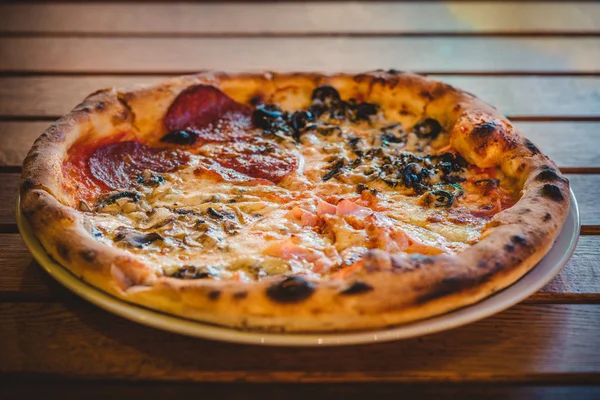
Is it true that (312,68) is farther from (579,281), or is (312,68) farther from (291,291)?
(291,291)

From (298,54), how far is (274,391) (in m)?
3.09

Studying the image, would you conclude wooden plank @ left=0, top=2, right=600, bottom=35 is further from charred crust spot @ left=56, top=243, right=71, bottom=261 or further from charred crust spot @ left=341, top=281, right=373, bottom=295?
charred crust spot @ left=341, top=281, right=373, bottom=295

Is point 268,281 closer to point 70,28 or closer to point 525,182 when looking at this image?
point 525,182

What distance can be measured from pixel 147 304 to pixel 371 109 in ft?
5.64

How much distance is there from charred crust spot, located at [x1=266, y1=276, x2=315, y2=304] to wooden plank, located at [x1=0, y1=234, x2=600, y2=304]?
0.81 meters

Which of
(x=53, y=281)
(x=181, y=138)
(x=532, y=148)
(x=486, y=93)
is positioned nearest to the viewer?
(x=53, y=281)

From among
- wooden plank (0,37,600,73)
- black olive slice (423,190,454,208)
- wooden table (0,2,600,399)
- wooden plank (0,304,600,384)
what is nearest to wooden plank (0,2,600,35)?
wooden table (0,2,600,399)

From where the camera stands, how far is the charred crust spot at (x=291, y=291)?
1.91 m

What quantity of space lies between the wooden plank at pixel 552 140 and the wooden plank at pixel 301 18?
5.14 ft

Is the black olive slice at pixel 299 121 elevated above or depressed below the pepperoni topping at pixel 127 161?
above

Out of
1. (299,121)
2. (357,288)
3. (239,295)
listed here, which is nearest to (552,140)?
(299,121)

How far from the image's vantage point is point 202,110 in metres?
3.22

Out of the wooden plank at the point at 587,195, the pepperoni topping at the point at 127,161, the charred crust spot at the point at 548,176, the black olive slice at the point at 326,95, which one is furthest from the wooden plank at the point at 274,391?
the black olive slice at the point at 326,95

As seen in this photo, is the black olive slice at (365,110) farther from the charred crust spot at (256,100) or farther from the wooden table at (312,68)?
the wooden table at (312,68)
